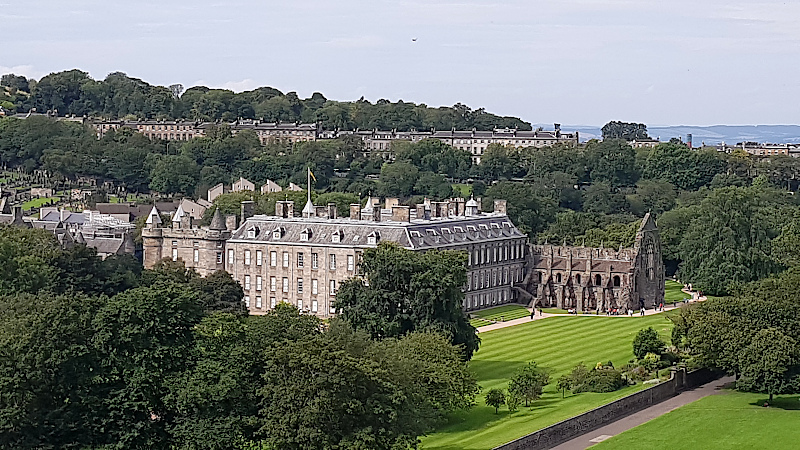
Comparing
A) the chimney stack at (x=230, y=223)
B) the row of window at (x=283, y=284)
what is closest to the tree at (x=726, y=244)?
the row of window at (x=283, y=284)

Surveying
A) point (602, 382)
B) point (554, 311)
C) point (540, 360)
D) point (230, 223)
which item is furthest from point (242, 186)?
point (602, 382)

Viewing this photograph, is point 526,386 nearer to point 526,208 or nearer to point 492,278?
point 492,278

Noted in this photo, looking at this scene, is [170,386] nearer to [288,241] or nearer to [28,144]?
[288,241]

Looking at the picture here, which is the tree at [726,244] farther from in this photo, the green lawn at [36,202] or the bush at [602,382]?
the green lawn at [36,202]

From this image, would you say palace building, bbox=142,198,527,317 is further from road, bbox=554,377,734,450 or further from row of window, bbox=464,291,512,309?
road, bbox=554,377,734,450

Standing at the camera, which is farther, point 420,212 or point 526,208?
point 526,208

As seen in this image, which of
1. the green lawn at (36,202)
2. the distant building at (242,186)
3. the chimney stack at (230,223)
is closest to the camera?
the chimney stack at (230,223)
